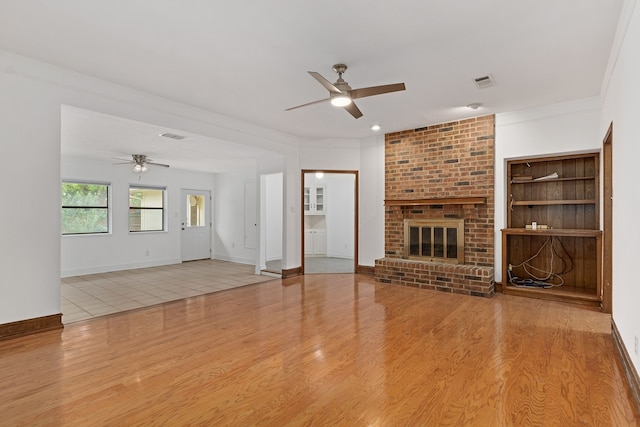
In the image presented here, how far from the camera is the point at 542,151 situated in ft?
15.9

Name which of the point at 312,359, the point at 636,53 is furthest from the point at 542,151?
the point at 312,359

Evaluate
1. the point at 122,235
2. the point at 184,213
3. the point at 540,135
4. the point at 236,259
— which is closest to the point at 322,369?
the point at 540,135

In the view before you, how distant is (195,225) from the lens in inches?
363

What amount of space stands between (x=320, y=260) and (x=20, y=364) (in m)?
6.43

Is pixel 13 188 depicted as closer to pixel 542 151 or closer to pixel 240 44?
pixel 240 44

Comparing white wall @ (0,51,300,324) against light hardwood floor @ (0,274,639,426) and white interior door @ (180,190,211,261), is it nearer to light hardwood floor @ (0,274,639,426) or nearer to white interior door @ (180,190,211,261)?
light hardwood floor @ (0,274,639,426)

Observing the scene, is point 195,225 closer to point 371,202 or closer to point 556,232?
point 371,202

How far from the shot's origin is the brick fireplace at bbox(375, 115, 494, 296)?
207 inches

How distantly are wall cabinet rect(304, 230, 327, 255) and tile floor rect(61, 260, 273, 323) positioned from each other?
1.96 metres

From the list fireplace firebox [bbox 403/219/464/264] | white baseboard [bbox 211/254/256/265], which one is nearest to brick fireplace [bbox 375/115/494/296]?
fireplace firebox [bbox 403/219/464/264]

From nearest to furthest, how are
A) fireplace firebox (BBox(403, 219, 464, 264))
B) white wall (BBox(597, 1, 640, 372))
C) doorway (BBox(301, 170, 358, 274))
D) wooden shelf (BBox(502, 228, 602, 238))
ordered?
white wall (BBox(597, 1, 640, 372)) < wooden shelf (BBox(502, 228, 602, 238)) < fireplace firebox (BBox(403, 219, 464, 264)) < doorway (BBox(301, 170, 358, 274))

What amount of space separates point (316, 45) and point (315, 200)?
6.45 m

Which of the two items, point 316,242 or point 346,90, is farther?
→ point 316,242

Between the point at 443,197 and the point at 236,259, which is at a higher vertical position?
the point at 443,197
